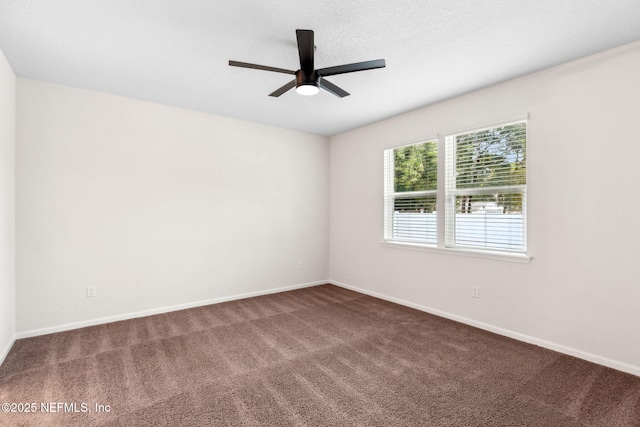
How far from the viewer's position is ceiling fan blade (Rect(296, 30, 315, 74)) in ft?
6.58

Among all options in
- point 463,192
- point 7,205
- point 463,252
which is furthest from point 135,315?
point 463,192

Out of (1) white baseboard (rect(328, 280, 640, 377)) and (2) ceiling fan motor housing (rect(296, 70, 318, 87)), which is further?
(1) white baseboard (rect(328, 280, 640, 377))

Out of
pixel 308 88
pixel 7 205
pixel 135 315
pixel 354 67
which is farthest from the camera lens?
pixel 135 315

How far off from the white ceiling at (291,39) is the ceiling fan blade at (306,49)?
215 mm

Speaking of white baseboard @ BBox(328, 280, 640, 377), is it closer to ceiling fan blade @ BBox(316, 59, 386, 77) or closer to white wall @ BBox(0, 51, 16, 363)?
Answer: ceiling fan blade @ BBox(316, 59, 386, 77)

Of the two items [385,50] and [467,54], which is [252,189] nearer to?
[385,50]

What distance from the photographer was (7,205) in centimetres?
288

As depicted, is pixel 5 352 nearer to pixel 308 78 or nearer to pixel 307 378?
pixel 307 378

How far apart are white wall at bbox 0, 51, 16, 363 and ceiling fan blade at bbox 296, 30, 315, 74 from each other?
2641mm

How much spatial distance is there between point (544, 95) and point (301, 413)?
Result: 3.47 metres

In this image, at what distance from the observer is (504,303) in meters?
3.25

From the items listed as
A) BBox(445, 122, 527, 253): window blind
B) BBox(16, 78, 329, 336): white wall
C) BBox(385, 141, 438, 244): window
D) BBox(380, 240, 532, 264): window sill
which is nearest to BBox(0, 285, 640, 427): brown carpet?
BBox(16, 78, 329, 336): white wall

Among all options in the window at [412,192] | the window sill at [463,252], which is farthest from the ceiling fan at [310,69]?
the window sill at [463,252]

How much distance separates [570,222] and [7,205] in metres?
5.21
